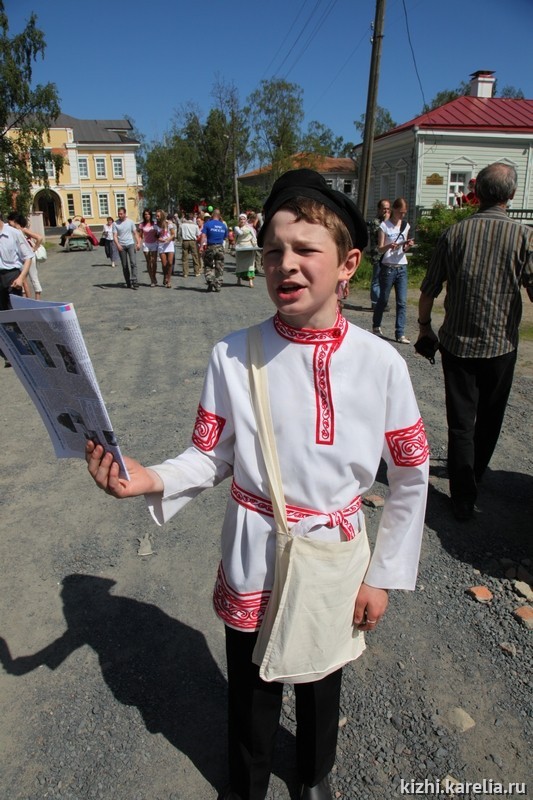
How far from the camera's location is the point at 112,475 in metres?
1.53

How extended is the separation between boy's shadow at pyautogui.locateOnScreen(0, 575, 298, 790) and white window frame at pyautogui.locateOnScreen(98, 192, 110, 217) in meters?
71.4

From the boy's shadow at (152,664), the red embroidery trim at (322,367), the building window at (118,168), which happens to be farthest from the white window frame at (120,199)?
the red embroidery trim at (322,367)

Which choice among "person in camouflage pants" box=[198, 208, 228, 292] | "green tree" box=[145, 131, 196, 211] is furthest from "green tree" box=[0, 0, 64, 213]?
"person in camouflage pants" box=[198, 208, 228, 292]

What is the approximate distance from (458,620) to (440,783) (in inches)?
37.0

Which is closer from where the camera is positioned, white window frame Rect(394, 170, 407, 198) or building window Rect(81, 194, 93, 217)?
white window frame Rect(394, 170, 407, 198)

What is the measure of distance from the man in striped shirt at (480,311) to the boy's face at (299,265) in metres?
2.44

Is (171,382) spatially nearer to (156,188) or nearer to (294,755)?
(294,755)

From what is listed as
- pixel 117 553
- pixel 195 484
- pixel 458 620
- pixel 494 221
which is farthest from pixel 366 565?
pixel 494 221

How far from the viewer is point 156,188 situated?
47938mm

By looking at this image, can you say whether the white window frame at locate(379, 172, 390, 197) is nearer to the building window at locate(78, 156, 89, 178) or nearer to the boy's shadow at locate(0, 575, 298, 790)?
the boy's shadow at locate(0, 575, 298, 790)

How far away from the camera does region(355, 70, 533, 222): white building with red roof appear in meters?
26.4

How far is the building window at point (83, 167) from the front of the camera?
66375 millimetres

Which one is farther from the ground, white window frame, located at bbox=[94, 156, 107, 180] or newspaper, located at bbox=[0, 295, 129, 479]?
white window frame, located at bbox=[94, 156, 107, 180]

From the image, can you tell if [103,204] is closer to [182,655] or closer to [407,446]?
[182,655]
